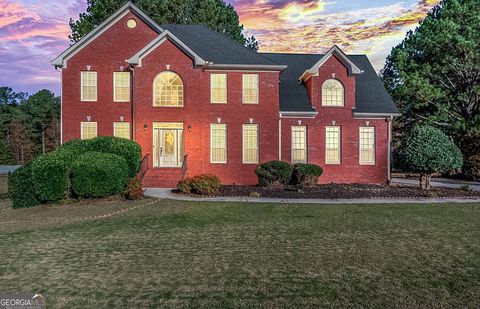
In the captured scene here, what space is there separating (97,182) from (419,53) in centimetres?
2570

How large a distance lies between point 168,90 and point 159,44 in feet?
8.00

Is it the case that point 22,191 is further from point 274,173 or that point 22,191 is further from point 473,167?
point 473,167

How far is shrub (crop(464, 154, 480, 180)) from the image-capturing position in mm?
24344

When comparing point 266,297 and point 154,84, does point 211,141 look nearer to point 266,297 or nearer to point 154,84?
point 154,84

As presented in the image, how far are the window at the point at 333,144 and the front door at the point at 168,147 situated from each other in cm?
860

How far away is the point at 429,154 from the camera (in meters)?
16.6

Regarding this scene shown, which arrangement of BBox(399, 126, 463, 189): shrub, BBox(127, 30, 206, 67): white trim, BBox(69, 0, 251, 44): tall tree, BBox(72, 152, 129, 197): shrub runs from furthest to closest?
1. BBox(69, 0, 251, 44): tall tree
2. BBox(127, 30, 206, 67): white trim
3. BBox(399, 126, 463, 189): shrub
4. BBox(72, 152, 129, 197): shrub

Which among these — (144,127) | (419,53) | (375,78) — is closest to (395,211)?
(144,127)

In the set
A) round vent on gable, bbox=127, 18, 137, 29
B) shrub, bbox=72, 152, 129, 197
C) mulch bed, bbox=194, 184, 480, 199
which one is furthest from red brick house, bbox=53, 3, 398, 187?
shrub, bbox=72, 152, 129, 197

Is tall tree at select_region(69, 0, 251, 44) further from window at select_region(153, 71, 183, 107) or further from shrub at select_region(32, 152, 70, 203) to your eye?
shrub at select_region(32, 152, 70, 203)

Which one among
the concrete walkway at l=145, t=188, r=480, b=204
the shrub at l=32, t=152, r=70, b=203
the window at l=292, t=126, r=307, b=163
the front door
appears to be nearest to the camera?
the shrub at l=32, t=152, r=70, b=203

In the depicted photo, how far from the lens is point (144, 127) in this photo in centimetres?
1942

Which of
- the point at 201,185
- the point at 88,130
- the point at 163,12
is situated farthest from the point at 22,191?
the point at 163,12

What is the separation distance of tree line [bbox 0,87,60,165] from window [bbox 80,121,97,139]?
154ft
